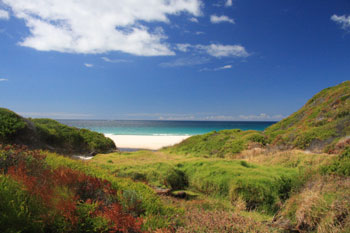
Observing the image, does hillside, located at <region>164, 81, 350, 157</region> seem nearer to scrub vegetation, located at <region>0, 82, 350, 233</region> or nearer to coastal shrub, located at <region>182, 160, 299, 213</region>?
scrub vegetation, located at <region>0, 82, 350, 233</region>

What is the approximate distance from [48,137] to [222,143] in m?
16.0

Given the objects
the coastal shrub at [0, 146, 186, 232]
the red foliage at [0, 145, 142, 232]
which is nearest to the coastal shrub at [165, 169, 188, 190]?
the coastal shrub at [0, 146, 186, 232]

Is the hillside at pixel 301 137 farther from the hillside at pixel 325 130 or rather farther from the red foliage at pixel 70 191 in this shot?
the red foliage at pixel 70 191

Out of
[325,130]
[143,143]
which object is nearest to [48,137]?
[143,143]

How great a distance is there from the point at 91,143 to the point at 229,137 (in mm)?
14325

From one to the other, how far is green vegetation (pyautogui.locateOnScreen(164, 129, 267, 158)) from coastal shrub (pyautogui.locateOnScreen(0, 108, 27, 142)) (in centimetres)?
1448

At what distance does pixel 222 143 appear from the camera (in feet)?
72.8

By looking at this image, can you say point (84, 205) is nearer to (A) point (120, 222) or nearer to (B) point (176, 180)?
(A) point (120, 222)

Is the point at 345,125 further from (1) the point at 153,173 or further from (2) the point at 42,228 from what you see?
(2) the point at 42,228

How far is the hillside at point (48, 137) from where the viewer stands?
A: 13984 millimetres

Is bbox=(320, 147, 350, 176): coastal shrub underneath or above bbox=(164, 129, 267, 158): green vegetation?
above

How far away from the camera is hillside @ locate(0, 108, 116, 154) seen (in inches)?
551

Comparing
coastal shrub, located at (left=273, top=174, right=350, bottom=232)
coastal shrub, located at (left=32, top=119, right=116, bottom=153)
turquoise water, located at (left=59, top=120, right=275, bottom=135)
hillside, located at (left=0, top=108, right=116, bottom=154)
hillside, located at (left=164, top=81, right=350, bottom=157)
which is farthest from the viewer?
turquoise water, located at (left=59, top=120, right=275, bottom=135)

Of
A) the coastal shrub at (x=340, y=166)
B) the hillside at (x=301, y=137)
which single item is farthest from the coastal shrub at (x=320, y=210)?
the hillside at (x=301, y=137)
